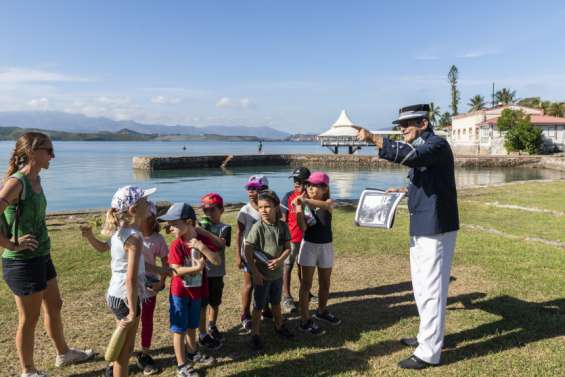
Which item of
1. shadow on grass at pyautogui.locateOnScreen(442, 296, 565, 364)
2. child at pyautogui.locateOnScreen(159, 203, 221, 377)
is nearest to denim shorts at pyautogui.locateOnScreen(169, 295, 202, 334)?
child at pyautogui.locateOnScreen(159, 203, 221, 377)

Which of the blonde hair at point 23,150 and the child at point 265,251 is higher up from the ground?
the blonde hair at point 23,150

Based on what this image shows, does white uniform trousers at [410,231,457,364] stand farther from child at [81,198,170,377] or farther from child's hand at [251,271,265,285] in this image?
child at [81,198,170,377]

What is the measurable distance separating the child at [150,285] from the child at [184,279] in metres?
0.18

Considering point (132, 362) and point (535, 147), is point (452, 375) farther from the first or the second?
point (535, 147)

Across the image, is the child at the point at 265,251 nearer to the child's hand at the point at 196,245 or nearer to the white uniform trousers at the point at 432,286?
the child's hand at the point at 196,245

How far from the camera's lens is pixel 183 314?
3.45 meters

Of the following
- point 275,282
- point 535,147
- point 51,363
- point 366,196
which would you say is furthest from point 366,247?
point 535,147

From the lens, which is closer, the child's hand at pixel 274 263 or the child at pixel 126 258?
the child at pixel 126 258

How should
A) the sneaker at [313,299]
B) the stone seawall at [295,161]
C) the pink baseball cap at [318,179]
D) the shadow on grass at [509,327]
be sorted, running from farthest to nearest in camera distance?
the stone seawall at [295,161] < the sneaker at [313,299] < the pink baseball cap at [318,179] < the shadow on grass at [509,327]

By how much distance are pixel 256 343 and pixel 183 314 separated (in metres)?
0.91

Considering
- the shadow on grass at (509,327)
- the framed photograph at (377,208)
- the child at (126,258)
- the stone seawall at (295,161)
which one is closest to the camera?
the child at (126,258)

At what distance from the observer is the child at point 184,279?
133 inches

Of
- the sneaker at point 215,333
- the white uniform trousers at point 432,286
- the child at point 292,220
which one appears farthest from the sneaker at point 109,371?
the white uniform trousers at point 432,286

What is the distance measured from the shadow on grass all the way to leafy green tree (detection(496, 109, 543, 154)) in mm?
50994
